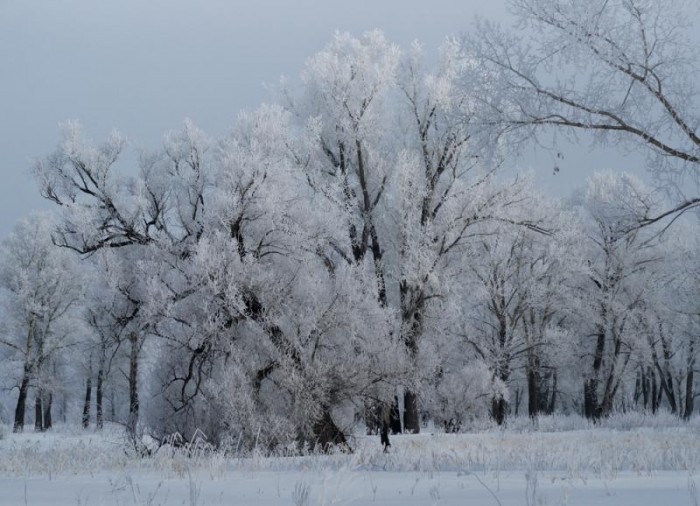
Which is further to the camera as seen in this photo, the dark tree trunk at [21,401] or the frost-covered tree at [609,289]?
the dark tree trunk at [21,401]

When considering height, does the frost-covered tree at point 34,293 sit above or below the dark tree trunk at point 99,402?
above

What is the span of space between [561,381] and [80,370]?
31.0 m

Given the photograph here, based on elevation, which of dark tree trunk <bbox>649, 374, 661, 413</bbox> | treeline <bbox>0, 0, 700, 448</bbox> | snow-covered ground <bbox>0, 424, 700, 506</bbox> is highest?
treeline <bbox>0, 0, 700, 448</bbox>

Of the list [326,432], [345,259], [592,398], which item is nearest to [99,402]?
[345,259]

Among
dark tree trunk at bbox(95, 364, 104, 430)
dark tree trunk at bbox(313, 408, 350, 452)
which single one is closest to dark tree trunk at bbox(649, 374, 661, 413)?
dark tree trunk at bbox(95, 364, 104, 430)

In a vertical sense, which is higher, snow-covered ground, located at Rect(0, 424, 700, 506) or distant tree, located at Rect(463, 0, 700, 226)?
distant tree, located at Rect(463, 0, 700, 226)

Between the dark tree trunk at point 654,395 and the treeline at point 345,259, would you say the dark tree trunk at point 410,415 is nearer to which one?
the treeline at point 345,259

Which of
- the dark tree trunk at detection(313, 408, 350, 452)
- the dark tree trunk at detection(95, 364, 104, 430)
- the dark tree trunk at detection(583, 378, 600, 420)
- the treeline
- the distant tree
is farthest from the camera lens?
the dark tree trunk at detection(583, 378, 600, 420)

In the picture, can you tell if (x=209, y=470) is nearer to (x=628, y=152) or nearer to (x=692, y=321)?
(x=628, y=152)

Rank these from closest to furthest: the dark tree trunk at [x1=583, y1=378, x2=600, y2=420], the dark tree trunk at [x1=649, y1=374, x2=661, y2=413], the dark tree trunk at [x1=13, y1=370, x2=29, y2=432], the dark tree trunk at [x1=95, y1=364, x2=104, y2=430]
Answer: the dark tree trunk at [x1=95, y1=364, x2=104, y2=430] → the dark tree trunk at [x1=583, y1=378, x2=600, y2=420] → the dark tree trunk at [x1=13, y1=370, x2=29, y2=432] → the dark tree trunk at [x1=649, y1=374, x2=661, y2=413]

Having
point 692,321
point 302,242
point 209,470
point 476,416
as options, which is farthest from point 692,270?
point 209,470

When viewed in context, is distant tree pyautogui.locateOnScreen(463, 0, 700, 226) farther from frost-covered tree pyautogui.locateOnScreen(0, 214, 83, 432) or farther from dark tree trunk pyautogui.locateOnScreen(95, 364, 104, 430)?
frost-covered tree pyautogui.locateOnScreen(0, 214, 83, 432)

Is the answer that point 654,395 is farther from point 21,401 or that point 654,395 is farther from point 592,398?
point 21,401

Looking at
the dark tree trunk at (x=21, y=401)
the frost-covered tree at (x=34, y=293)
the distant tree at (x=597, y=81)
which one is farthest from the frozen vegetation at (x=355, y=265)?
the frost-covered tree at (x=34, y=293)
